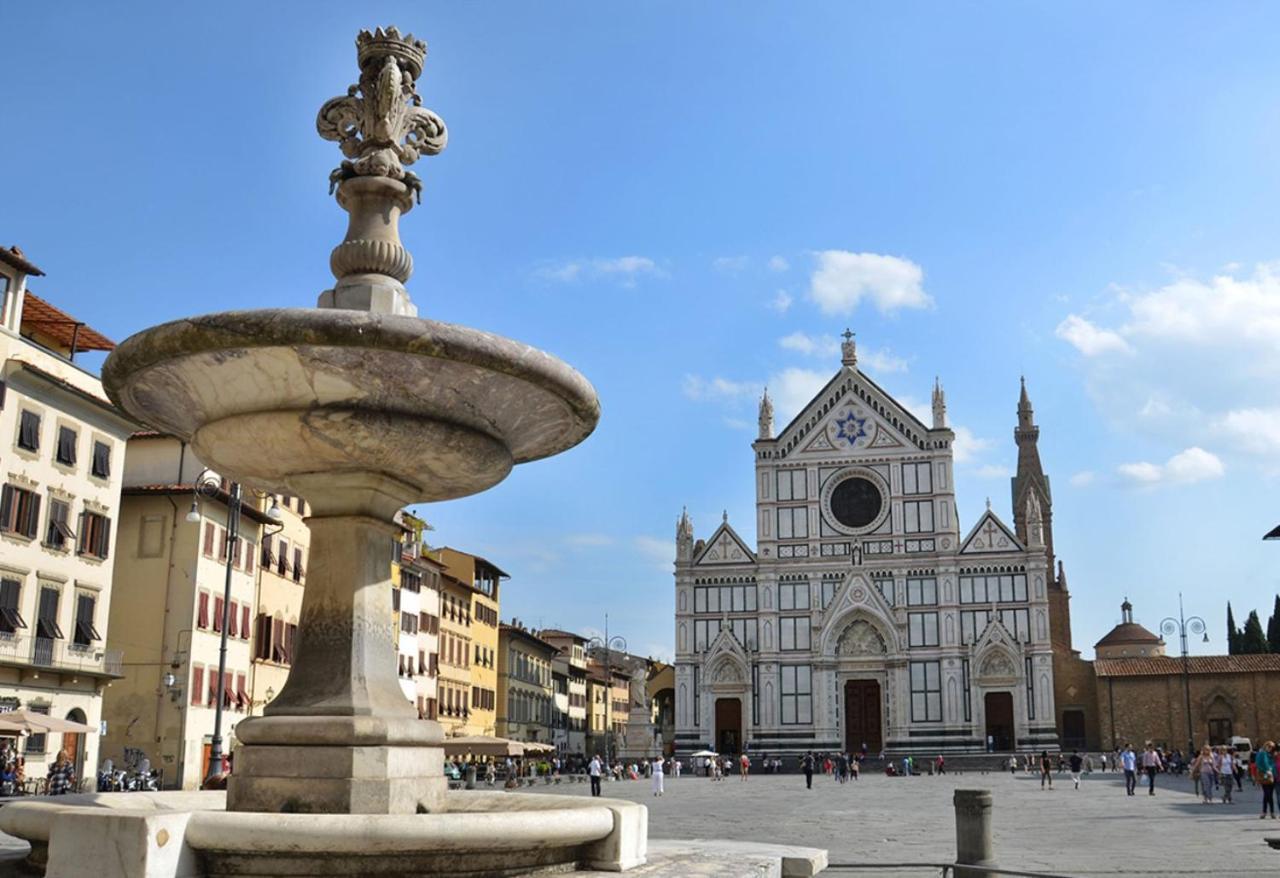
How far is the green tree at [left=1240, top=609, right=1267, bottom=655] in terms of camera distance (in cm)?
7819

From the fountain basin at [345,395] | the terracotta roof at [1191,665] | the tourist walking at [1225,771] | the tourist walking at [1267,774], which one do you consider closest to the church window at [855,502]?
the terracotta roof at [1191,665]

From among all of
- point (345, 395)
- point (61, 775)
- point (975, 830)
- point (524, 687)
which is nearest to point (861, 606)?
point (524, 687)

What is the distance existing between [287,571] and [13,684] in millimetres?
14290

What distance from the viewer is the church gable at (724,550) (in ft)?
220

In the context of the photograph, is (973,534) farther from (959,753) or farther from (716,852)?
(716,852)

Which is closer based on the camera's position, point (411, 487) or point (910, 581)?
point (411, 487)

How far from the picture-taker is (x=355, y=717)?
7949 millimetres

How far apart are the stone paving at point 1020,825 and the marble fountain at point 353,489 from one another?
7.23m

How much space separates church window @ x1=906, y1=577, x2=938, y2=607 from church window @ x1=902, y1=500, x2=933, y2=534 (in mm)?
2666

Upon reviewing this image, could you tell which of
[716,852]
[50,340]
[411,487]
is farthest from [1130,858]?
[50,340]

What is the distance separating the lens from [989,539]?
6384cm

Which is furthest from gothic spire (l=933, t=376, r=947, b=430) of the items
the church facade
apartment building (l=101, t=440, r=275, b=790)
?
apartment building (l=101, t=440, r=275, b=790)

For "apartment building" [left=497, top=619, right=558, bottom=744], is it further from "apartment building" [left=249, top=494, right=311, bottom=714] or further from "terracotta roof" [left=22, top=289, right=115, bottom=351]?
"terracotta roof" [left=22, top=289, right=115, bottom=351]

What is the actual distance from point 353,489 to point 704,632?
5885cm
